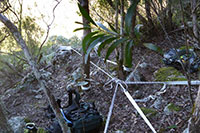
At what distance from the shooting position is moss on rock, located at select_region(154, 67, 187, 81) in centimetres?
255

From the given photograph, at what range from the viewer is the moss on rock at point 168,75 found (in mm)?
2549

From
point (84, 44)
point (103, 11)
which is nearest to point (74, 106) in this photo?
point (84, 44)

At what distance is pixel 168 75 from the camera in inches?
108

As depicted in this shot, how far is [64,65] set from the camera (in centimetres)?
506

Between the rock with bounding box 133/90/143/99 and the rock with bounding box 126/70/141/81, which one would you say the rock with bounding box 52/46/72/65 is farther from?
the rock with bounding box 133/90/143/99

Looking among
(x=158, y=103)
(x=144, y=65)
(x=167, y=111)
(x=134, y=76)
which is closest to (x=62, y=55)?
(x=144, y=65)

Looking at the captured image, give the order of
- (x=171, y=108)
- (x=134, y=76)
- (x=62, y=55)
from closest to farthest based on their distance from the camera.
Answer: (x=171, y=108), (x=134, y=76), (x=62, y=55)

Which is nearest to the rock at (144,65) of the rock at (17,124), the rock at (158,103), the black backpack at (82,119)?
the rock at (158,103)

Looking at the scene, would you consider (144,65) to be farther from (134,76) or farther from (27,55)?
(27,55)

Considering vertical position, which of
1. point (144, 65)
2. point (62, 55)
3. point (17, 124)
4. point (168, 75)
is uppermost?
point (62, 55)

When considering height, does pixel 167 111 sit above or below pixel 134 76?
below

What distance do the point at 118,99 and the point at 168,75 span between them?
2.95 feet

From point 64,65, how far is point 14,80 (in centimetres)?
165

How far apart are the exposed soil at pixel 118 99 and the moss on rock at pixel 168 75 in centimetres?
16
